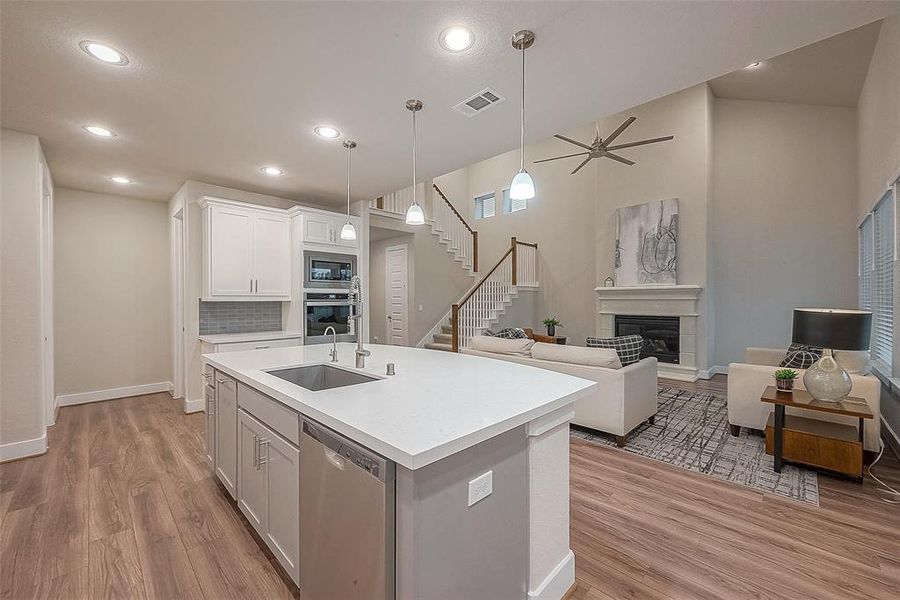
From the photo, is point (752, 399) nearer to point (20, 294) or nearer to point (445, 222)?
point (445, 222)

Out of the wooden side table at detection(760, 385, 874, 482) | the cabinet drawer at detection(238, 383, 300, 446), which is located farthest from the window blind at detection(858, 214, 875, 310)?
the cabinet drawer at detection(238, 383, 300, 446)

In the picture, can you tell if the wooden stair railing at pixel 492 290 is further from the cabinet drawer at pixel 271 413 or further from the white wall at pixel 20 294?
the white wall at pixel 20 294

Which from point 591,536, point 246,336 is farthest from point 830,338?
point 246,336

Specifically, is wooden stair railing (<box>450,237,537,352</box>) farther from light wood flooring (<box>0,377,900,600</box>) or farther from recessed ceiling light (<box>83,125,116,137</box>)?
recessed ceiling light (<box>83,125,116,137</box>)

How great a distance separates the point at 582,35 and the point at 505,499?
2293 mm

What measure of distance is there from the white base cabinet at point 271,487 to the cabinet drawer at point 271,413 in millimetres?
33

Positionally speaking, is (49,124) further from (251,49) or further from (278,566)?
(278,566)

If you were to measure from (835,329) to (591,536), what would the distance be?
88.0 inches

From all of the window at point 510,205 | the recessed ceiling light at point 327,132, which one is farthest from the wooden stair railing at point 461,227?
the recessed ceiling light at point 327,132

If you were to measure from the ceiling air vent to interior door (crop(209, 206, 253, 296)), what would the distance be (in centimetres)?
307

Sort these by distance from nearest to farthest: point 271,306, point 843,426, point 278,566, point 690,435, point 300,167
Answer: point 278,566 < point 843,426 < point 690,435 < point 300,167 < point 271,306

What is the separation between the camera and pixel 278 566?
6.19 feet

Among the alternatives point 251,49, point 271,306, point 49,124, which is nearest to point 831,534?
point 251,49

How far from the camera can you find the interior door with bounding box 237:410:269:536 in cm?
192
